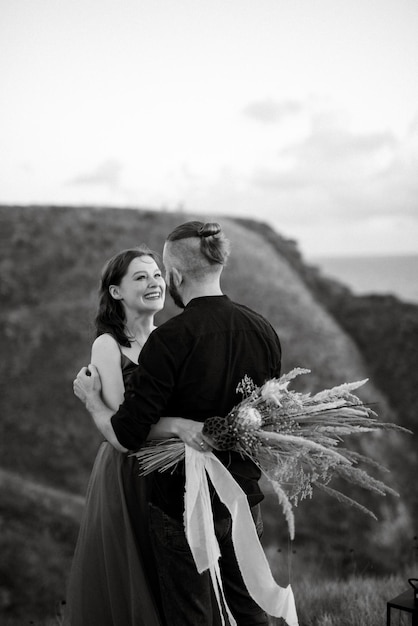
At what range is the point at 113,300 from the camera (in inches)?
118

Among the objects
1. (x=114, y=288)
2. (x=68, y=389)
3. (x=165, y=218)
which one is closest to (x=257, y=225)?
(x=165, y=218)

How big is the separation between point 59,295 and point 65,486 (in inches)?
190

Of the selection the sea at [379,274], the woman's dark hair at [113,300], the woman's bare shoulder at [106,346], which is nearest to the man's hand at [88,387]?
the woman's bare shoulder at [106,346]

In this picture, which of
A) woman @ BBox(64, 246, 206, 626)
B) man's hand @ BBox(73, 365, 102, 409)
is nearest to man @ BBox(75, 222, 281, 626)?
man's hand @ BBox(73, 365, 102, 409)

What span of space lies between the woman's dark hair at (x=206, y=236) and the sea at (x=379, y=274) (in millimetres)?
15543

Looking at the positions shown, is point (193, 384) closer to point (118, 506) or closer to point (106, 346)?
point (106, 346)

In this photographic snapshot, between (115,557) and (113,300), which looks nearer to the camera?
(115,557)

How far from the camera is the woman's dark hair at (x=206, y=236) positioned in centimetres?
226

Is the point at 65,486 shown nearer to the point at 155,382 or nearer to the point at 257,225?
the point at 257,225

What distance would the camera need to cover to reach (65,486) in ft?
43.6

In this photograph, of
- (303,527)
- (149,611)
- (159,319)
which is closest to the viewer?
(149,611)

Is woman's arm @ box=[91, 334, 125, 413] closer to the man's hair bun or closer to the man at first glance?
the man

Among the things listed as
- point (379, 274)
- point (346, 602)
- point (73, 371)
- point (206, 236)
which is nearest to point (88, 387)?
point (206, 236)

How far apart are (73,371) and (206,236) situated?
12.8 m
